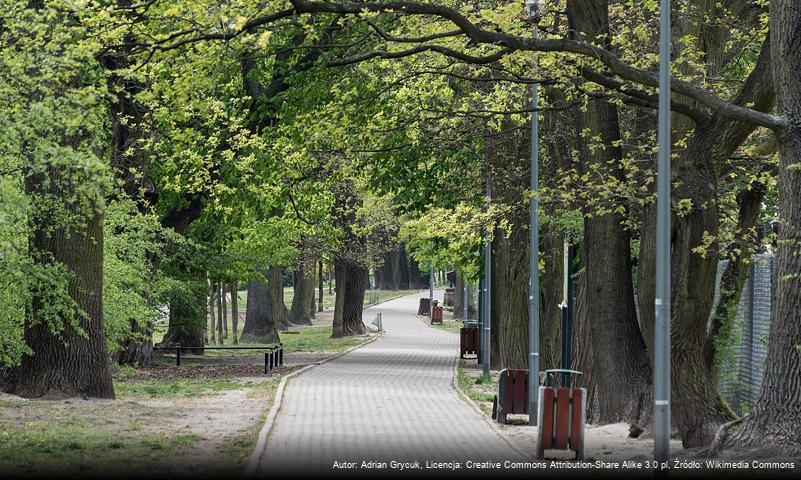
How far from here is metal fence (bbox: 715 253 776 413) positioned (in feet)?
60.2

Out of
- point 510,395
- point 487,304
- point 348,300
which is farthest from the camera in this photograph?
point 348,300

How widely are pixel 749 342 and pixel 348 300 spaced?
35771 millimetres

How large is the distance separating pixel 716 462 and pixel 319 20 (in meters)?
8.63

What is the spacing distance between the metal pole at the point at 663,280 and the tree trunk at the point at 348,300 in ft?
128

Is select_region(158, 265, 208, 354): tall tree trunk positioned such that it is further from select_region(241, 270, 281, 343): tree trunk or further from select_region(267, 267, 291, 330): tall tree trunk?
select_region(267, 267, 291, 330): tall tree trunk

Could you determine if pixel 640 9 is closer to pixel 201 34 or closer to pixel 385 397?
pixel 201 34

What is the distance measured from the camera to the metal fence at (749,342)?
1836 cm

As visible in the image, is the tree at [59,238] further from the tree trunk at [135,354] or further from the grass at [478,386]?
the tree trunk at [135,354]

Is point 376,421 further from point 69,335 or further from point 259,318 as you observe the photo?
point 259,318

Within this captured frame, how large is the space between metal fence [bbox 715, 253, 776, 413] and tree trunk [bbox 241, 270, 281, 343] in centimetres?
2881

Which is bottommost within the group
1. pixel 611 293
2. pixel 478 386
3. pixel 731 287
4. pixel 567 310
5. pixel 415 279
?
pixel 478 386

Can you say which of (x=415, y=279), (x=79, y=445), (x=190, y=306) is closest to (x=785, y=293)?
(x=79, y=445)

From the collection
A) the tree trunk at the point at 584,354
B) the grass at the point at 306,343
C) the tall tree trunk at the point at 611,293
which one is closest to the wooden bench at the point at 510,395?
the tree trunk at the point at 584,354

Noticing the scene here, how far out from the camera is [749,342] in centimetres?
1919
